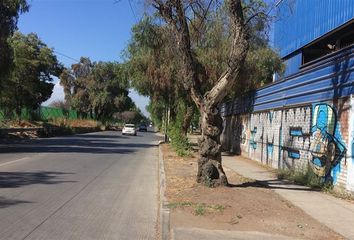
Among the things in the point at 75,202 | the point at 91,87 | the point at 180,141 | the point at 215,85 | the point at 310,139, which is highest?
Answer: the point at 91,87

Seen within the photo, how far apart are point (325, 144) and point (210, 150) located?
338cm

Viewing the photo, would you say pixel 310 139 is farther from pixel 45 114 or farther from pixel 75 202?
pixel 45 114

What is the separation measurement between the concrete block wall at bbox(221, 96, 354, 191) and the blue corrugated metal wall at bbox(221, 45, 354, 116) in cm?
25

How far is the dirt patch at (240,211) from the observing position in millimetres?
Result: 8461

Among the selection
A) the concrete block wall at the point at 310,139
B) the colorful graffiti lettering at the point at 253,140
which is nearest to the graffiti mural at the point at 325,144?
the concrete block wall at the point at 310,139

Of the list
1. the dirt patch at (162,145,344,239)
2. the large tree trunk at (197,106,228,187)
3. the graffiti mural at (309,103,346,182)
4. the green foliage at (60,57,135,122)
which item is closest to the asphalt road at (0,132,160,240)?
the dirt patch at (162,145,344,239)

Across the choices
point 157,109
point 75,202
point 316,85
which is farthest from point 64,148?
point 157,109

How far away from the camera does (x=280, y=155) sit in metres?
18.8

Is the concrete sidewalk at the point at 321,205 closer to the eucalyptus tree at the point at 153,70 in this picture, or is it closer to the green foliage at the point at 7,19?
the eucalyptus tree at the point at 153,70

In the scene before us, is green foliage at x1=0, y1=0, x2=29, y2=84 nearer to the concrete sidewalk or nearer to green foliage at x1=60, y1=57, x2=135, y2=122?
the concrete sidewalk

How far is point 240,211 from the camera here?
9.65m

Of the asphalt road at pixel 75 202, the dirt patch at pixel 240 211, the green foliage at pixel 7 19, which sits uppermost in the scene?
the green foliage at pixel 7 19

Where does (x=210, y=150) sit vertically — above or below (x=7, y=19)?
below

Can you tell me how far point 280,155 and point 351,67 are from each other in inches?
273
